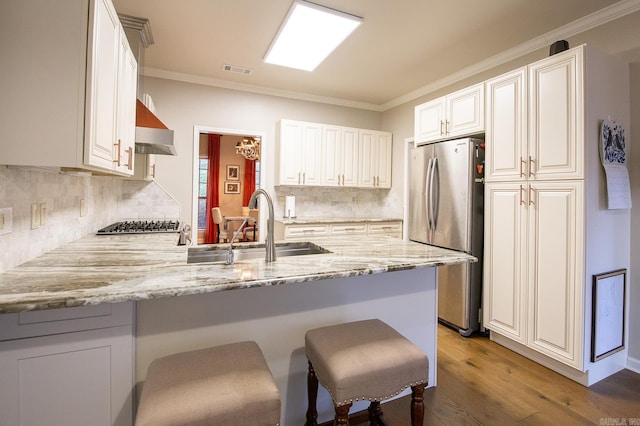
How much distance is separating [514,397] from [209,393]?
195cm

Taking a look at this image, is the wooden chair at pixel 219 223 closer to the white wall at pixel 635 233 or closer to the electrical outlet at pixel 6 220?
the electrical outlet at pixel 6 220

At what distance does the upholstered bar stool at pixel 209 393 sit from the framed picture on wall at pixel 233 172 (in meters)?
7.28

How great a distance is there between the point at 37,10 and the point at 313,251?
167cm

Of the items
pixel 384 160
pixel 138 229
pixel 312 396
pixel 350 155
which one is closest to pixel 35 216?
pixel 138 229

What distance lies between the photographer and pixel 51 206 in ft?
5.74

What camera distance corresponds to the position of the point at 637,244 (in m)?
2.29

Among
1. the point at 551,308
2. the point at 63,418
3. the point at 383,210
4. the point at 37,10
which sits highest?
the point at 37,10

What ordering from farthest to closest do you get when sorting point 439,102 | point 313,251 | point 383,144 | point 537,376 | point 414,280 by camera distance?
1. point 383,144
2. point 439,102
3. point 537,376
4. point 313,251
5. point 414,280

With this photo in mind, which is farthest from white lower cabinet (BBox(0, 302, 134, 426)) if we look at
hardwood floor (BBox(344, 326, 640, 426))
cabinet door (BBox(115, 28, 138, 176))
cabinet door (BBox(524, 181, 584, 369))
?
cabinet door (BBox(524, 181, 584, 369))

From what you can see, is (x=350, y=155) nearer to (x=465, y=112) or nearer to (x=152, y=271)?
(x=465, y=112)

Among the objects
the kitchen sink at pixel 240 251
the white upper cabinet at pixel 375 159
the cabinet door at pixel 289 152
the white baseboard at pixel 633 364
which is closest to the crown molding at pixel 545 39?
the white upper cabinet at pixel 375 159

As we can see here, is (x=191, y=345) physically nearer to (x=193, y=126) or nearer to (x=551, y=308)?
(x=551, y=308)

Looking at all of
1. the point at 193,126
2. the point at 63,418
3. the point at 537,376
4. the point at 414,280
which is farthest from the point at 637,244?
the point at 193,126

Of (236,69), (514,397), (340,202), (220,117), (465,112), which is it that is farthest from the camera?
(340,202)
